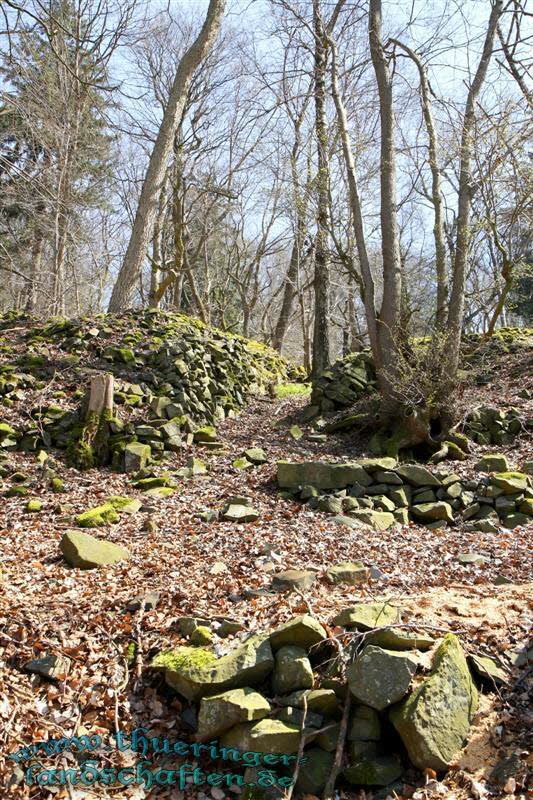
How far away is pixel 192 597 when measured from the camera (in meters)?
4.13

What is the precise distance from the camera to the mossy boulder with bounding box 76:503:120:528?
570cm

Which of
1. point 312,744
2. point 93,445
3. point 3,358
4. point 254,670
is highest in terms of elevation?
point 3,358

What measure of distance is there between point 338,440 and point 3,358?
5891mm

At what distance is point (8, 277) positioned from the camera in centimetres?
2281

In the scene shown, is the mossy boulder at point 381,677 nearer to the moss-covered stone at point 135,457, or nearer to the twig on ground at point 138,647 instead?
the twig on ground at point 138,647

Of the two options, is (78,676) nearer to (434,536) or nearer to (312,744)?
(312,744)

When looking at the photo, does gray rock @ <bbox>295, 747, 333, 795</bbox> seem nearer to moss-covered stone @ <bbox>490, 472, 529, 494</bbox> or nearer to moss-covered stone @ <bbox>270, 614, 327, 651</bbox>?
moss-covered stone @ <bbox>270, 614, 327, 651</bbox>

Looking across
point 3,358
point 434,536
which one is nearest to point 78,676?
point 434,536

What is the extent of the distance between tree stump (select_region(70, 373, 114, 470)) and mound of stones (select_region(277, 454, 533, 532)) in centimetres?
263

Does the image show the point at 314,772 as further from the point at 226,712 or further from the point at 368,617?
the point at 368,617

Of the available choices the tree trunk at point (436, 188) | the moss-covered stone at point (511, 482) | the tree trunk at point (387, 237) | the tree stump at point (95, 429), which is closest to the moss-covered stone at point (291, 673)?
the moss-covered stone at point (511, 482)

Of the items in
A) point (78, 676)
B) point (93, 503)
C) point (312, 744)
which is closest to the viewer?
point (312, 744)

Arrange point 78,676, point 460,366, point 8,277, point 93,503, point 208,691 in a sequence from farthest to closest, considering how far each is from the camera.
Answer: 1. point 8,277
2. point 460,366
3. point 93,503
4. point 78,676
5. point 208,691

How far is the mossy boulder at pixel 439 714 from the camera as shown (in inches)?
104
